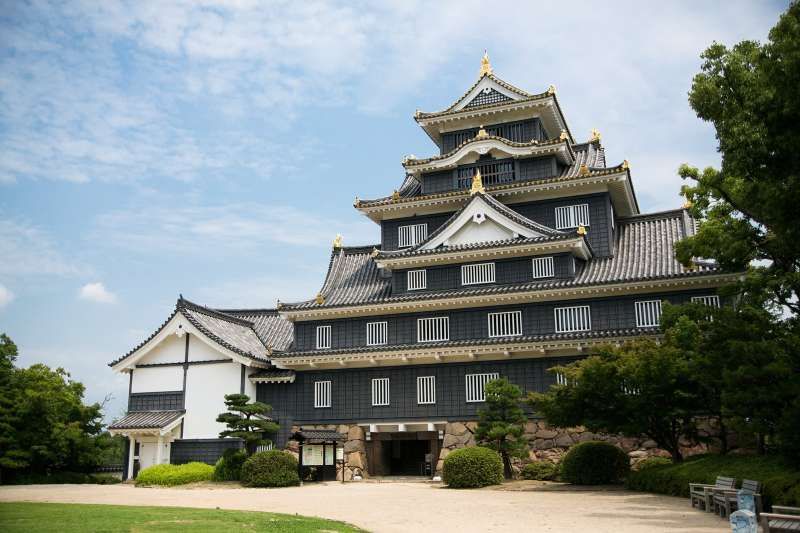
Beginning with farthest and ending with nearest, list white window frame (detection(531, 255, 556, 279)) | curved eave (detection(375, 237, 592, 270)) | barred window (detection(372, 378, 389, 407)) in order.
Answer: barred window (detection(372, 378, 389, 407)), white window frame (detection(531, 255, 556, 279)), curved eave (detection(375, 237, 592, 270))

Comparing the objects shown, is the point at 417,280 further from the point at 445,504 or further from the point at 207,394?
the point at 445,504

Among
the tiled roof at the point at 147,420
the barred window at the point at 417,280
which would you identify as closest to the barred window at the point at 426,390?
the barred window at the point at 417,280

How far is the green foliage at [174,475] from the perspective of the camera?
1253 inches

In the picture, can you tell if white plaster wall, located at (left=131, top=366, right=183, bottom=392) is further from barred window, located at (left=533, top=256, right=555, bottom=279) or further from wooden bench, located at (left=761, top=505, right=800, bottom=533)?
wooden bench, located at (left=761, top=505, right=800, bottom=533)

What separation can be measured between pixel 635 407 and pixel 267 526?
13665 millimetres

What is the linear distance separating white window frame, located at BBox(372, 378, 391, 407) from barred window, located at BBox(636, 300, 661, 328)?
463 inches

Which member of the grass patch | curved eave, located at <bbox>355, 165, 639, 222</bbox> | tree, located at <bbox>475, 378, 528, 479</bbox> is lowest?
the grass patch

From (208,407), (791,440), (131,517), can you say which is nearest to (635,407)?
(791,440)

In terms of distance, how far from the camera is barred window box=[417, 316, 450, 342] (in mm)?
35281

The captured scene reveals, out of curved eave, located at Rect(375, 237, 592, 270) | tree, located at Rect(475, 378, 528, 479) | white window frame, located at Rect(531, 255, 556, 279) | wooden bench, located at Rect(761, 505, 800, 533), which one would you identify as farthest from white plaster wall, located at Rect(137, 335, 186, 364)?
wooden bench, located at Rect(761, 505, 800, 533)

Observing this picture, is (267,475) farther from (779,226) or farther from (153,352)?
(779,226)

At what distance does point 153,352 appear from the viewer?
128 feet

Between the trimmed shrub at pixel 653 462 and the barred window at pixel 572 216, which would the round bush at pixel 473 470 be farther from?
the barred window at pixel 572 216

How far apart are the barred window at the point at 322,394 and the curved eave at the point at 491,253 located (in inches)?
254
